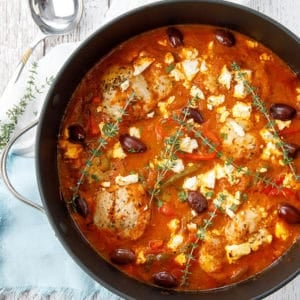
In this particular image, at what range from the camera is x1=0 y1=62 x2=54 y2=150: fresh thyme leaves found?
3893 millimetres

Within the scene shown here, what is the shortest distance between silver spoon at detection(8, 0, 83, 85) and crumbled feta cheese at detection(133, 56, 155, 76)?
552 mm

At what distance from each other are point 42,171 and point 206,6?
138 cm

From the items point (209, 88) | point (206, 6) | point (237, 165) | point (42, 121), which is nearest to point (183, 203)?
point (237, 165)

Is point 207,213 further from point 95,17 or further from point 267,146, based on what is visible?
point 95,17

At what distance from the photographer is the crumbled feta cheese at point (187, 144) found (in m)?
3.57

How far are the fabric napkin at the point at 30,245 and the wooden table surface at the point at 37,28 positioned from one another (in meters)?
0.10

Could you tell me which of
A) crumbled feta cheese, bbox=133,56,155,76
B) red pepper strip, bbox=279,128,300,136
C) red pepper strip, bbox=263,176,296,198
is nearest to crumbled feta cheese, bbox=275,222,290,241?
red pepper strip, bbox=263,176,296,198

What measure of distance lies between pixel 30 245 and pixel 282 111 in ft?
5.90

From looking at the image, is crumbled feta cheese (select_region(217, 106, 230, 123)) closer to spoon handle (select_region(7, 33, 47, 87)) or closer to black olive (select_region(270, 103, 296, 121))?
black olive (select_region(270, 103, 296, 121))

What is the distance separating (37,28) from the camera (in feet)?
13.1

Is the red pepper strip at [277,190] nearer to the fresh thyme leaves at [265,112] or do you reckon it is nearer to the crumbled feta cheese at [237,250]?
the fresh thyme leaves at [265,112]

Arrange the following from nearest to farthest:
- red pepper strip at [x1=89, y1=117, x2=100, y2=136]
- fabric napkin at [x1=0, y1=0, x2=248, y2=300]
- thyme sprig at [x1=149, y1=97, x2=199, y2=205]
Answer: thyme sprig at [x1=149, y1=97, x2=199, y2=205]
red pepper strip at [x1=89, y1=117, x2=100, y2=136]
fabric napkin at [x1=0, y1=0, x2=248, y2=300]

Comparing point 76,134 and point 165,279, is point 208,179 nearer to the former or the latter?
point 165,279

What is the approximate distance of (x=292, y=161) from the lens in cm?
367
